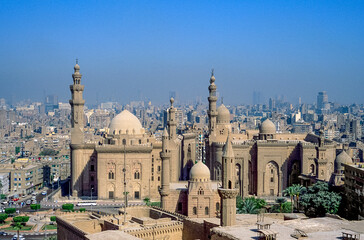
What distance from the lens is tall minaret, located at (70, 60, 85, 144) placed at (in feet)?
170

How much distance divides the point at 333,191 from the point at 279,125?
108 metres

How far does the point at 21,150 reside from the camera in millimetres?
97125

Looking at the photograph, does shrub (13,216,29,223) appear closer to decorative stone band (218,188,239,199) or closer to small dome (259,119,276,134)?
decorative stone band (218,188,239,199)

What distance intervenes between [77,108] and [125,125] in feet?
16.9

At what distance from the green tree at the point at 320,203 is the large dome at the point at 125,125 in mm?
20973

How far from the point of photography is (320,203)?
35344mm

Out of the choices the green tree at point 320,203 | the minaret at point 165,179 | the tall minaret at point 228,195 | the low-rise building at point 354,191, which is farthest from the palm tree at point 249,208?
the tall minaret at point 228,195

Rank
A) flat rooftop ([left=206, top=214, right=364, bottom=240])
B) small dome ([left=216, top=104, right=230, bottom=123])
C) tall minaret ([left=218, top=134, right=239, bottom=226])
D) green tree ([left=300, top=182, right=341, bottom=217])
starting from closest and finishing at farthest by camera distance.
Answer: flat rooftop ([left=206, top=214, right=364, bottom=240]) → tall minaret ([left=218, top=134, right=239, bottom=226]) → green tree ([left=300, top=182, right=341, bottom=217]) → small dome ([left=216, top=104, right=230, bottom=123])

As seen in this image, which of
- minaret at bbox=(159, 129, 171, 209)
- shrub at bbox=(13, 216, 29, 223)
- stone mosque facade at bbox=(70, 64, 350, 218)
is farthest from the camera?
stone mosque facade at bbox=(70, 64, 350, 218)

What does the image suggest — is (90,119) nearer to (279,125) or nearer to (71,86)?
(279,125)

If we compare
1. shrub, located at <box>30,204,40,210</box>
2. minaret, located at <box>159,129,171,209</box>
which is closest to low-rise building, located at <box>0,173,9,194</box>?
shrub, located at <box>30,204,40,210</box>

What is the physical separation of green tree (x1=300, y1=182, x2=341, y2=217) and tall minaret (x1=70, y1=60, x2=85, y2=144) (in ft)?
79.2

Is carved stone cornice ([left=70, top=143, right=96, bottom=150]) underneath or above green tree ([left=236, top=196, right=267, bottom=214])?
above

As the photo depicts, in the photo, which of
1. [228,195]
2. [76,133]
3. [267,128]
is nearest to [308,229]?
[228,195]
